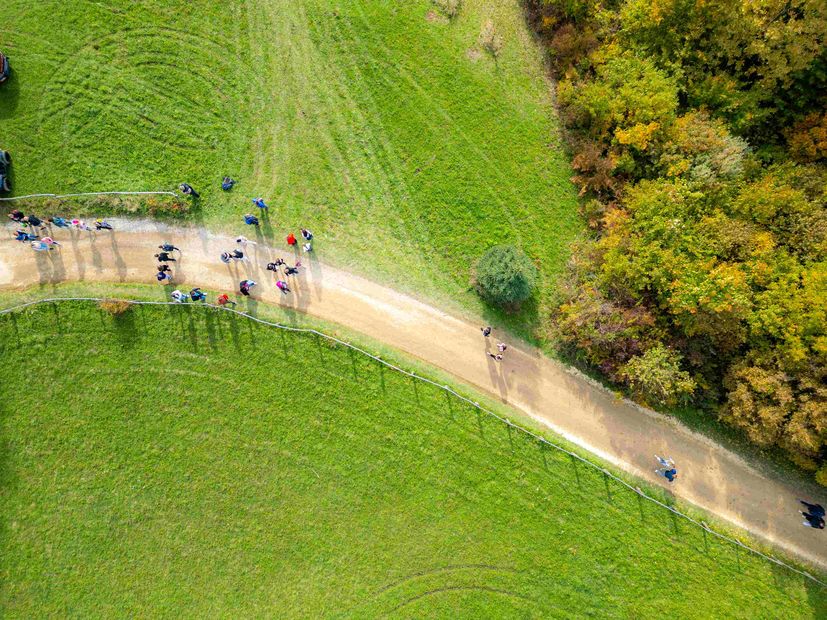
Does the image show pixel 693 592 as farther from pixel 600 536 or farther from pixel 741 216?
pixel 741 216

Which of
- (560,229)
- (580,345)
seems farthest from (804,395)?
(560,229)

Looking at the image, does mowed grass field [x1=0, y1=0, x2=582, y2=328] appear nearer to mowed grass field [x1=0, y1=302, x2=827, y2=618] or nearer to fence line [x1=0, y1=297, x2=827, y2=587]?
fence line [x1=0, y1=297, x2=827, y2=587]

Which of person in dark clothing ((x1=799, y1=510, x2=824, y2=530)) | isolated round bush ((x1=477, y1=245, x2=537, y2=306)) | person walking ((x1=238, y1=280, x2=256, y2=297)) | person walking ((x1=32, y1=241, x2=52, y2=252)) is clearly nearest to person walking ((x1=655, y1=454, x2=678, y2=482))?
person in dark clothing ((x1=799, y1=510, x2=824, y2=530))

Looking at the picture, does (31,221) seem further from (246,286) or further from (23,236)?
(246,286)

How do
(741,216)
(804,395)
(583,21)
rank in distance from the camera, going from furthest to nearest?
1. (583,21)
2. (741,216)
3. (804,395)


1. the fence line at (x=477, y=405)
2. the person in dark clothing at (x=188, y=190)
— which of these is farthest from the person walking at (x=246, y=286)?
the person in dark clothing at (x=188, y=190)

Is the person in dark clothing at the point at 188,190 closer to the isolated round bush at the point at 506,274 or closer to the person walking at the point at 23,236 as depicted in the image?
the person walking at the point at 23,236
